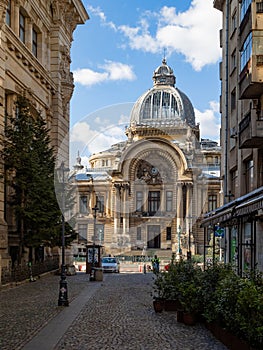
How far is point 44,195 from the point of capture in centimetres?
2925

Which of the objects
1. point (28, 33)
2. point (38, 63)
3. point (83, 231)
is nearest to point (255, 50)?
point (38, 63)

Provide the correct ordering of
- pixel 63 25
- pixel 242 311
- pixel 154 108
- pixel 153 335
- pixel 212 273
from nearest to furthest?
pixel 242 311 → pixel 153 335 → pixel 212 273 → pixel 63 25 → pixel 154 108

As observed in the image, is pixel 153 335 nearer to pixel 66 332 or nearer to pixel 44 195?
pixel 66 332

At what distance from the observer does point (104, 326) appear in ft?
47.2

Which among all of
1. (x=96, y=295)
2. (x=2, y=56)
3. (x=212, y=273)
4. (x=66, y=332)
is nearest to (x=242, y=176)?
(x=96, y=295)

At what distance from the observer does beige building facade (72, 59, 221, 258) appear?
75625mm

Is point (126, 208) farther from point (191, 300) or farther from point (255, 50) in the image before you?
point (191, 300)

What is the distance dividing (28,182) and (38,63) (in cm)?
883

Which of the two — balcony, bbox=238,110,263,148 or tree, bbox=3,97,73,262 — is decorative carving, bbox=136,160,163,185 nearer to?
tree, bbox=3,97,73,262

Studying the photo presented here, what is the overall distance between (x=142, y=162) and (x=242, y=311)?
226 ft

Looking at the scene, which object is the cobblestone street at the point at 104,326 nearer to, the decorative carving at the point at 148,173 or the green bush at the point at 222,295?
the green bush at the point at 222,295

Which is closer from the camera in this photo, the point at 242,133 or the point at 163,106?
the point at 242,133

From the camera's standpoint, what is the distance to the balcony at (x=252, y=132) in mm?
21891

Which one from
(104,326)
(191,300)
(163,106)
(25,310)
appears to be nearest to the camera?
(191,300)
